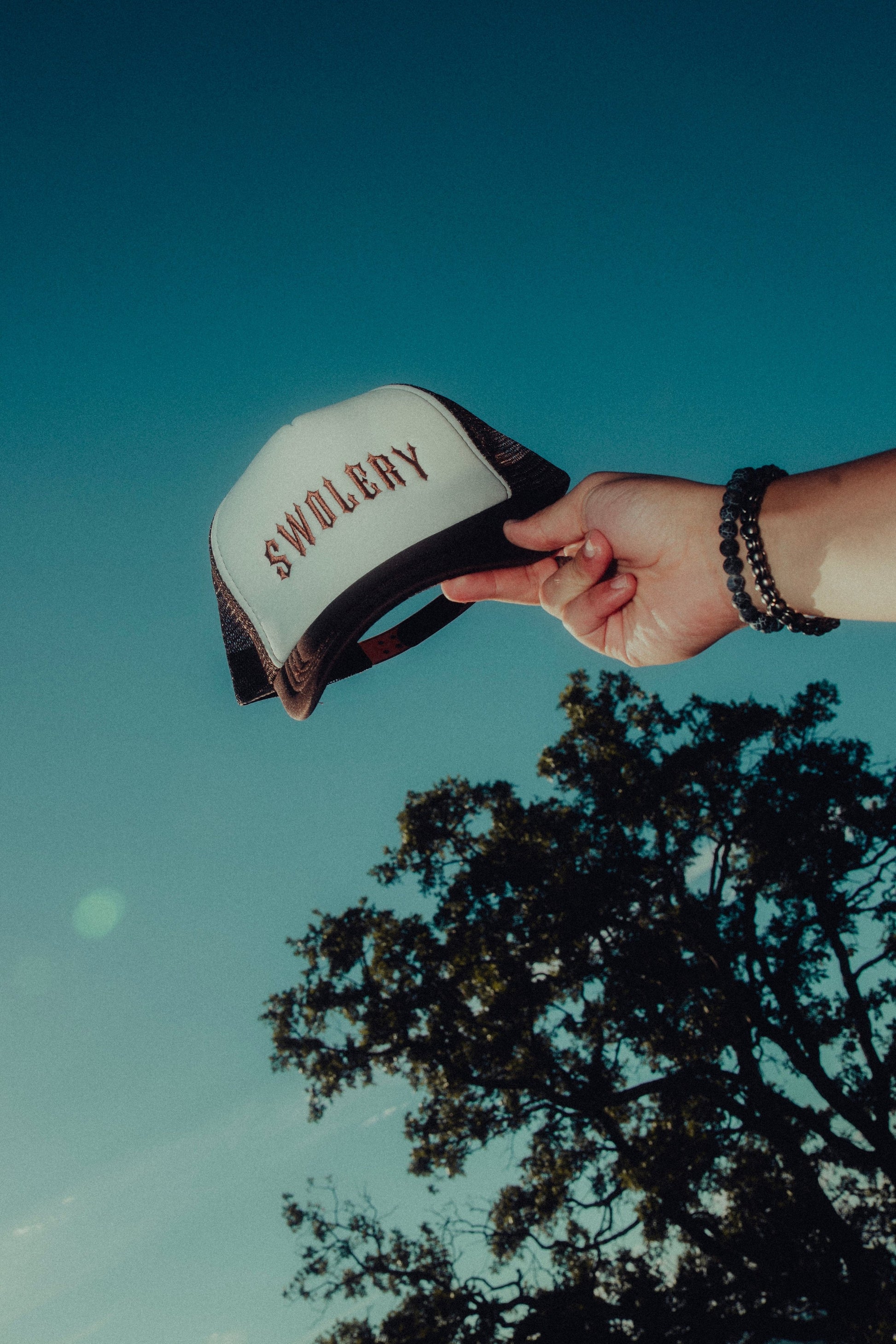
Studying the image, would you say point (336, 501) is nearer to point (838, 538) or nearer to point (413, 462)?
point (413, 462)

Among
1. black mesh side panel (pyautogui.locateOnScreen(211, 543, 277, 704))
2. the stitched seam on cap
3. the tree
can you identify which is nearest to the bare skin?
the stitched seam on cap

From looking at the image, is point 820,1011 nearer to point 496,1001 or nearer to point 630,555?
point 496,1001

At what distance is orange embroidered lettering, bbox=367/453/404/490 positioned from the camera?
1.64 metres

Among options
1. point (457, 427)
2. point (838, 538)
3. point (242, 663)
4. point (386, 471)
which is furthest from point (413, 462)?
point (838, 538)

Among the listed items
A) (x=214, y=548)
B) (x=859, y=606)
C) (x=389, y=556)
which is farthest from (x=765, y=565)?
(x=214, y=548)

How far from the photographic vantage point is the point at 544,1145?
9.36 m

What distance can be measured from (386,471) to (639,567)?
91cm

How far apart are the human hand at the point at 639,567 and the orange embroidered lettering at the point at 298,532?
608 mm

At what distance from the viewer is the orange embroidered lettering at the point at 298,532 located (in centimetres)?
161

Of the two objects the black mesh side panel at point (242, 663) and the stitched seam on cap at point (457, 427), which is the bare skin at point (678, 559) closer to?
the stitched seam on cap at point (457, 427)

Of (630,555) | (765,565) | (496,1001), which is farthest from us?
(496,1001)

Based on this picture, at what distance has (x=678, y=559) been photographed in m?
2.00

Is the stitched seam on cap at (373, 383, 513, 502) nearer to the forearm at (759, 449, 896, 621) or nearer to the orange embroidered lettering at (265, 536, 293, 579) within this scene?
the orange embroidered lettering at (265, 536, 293, 579)

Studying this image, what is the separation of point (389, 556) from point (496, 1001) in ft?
31.2
